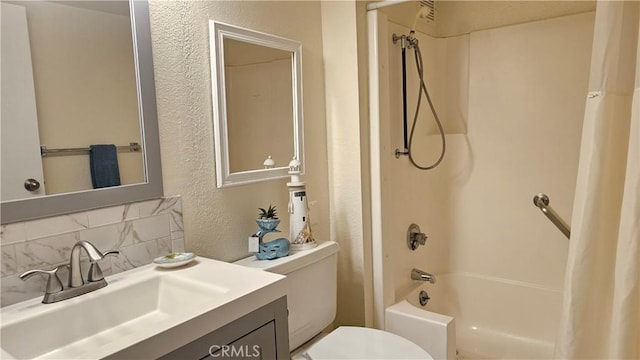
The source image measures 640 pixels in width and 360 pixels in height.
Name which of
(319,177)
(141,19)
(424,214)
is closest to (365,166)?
(319,177)

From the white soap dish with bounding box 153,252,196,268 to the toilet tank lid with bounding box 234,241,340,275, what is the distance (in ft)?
0.82

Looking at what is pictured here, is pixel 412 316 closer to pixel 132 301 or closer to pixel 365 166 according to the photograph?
pixel 365 166

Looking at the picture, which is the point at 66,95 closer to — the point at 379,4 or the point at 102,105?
the point at 102,105

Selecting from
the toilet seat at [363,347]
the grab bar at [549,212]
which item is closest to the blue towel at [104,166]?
the toilet seat at [363,347]

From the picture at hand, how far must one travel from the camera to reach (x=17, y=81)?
3.40 feet

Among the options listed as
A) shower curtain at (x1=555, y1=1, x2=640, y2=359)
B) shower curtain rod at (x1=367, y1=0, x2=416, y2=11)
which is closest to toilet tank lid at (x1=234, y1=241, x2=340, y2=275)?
shower curtain at (x1=555, y1=1, x2=640, y2=359)

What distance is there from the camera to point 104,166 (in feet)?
3.93

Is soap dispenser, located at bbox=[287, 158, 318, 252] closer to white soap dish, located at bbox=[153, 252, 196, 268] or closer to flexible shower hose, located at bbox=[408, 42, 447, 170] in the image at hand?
white soap dish, located at bbox=[153, 252, 196, 268]

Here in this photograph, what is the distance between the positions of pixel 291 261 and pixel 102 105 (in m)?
0.77

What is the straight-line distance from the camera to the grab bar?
7.27ft

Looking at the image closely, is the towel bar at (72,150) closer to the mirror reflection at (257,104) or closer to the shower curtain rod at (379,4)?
the mirror reflection at (257,104)

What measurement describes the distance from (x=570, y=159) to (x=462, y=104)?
0.64 meters

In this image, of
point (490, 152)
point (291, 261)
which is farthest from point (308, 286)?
point (490, 152)

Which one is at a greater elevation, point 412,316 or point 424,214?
point 424,214
